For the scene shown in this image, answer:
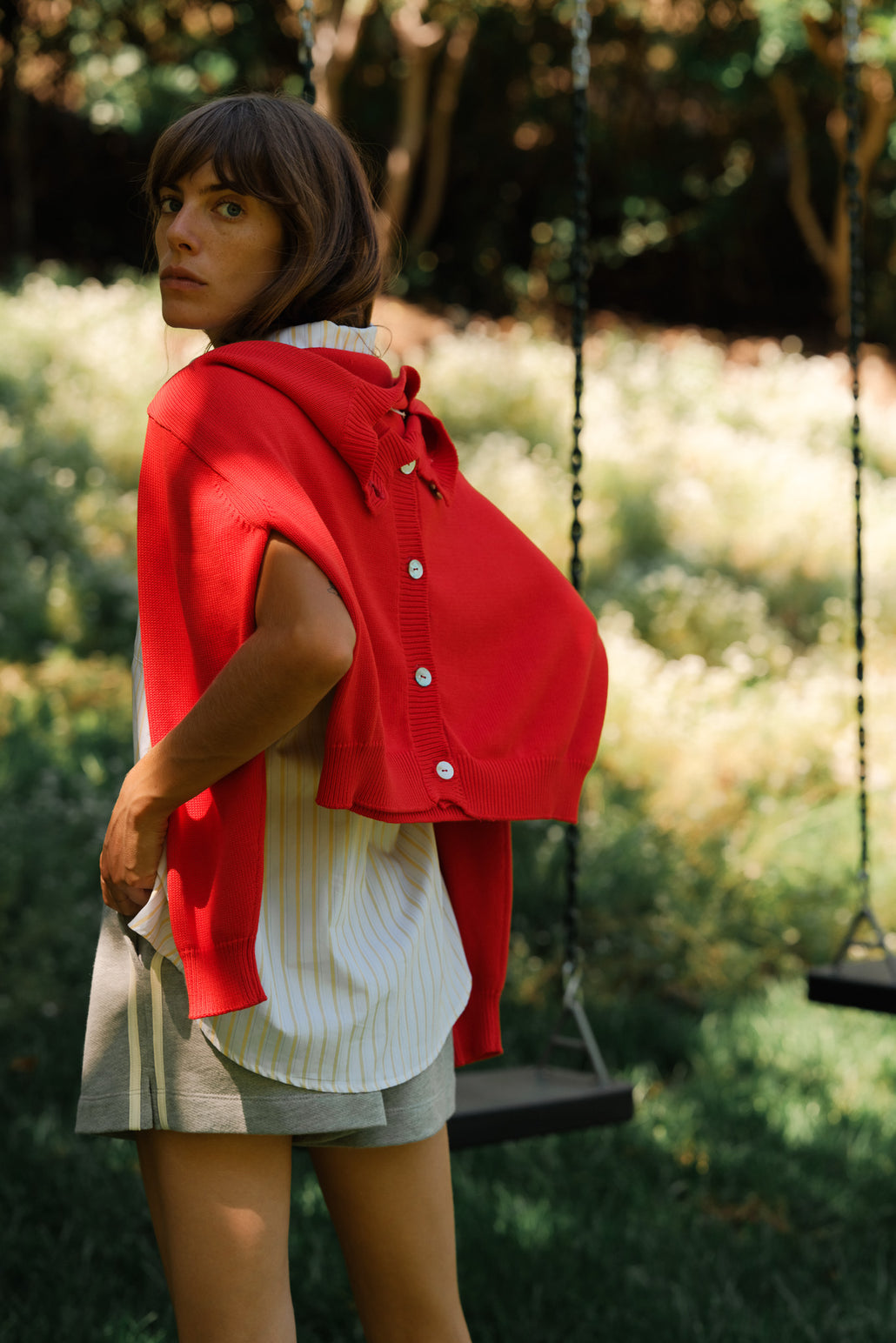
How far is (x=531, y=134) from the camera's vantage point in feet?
49.0

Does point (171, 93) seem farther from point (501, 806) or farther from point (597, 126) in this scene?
point (501, 806)

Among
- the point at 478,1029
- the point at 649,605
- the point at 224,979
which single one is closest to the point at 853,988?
the point at 478,1029

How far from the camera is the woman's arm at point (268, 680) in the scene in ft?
3.99

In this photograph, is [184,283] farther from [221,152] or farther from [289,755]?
[289,755]

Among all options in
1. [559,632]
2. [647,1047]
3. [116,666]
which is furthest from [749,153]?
[559,632]

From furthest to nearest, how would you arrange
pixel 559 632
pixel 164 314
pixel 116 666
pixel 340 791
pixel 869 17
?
pixel 869 17 → pixel 116 666 → pixel 559 632 → pixel 164 314 → pixel 340 791

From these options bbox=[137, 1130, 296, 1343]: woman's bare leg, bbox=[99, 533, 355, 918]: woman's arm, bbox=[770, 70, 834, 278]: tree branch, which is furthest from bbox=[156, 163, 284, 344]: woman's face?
bbox=[770, 70, 834, 278]: tree branch

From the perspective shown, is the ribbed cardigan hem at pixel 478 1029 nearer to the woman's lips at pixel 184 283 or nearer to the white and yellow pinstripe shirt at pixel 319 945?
the white and yellow pinstripe shirt at pixel 319 945

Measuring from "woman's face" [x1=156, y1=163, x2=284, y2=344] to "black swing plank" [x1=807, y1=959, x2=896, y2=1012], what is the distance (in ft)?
6.17

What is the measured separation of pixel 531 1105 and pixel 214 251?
154cm

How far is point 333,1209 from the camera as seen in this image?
149cm

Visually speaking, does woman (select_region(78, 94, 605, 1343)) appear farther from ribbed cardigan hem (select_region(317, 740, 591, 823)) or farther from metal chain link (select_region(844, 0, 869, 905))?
metal chain link (select_region(844, 0, 869, 905))

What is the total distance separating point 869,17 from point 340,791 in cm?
1168

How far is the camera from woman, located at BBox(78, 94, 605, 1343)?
4.17 ft
